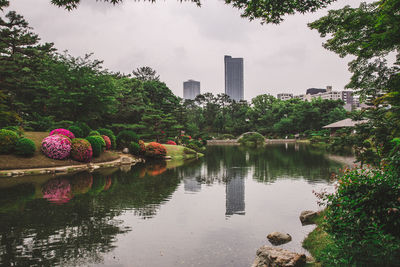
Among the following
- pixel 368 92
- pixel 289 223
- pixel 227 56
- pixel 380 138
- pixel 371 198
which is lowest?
pixel 289 223

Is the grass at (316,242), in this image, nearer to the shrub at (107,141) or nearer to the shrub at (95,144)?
the shrub at (95,144)

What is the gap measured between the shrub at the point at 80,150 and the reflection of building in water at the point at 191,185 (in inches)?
269

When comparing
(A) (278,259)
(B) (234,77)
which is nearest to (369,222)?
(A) (278,259)

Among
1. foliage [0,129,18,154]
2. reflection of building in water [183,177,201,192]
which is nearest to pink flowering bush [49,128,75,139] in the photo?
foliage [0,129,18,154]

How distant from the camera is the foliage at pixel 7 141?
1307 cm

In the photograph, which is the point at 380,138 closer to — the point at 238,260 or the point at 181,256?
the point at 238,260

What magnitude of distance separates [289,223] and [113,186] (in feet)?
22.7

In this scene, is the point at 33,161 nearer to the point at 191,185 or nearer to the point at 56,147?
the point at 56,147

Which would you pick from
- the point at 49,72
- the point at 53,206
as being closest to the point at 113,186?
the point at 53,206

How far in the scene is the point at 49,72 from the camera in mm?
20031

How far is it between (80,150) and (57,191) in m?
6.15

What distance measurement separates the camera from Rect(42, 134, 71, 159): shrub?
46.8 feet

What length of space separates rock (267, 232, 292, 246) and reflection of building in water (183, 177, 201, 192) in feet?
16.3

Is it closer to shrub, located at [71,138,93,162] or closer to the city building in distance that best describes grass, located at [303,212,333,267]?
shrub, located at [71,138,93,162]
